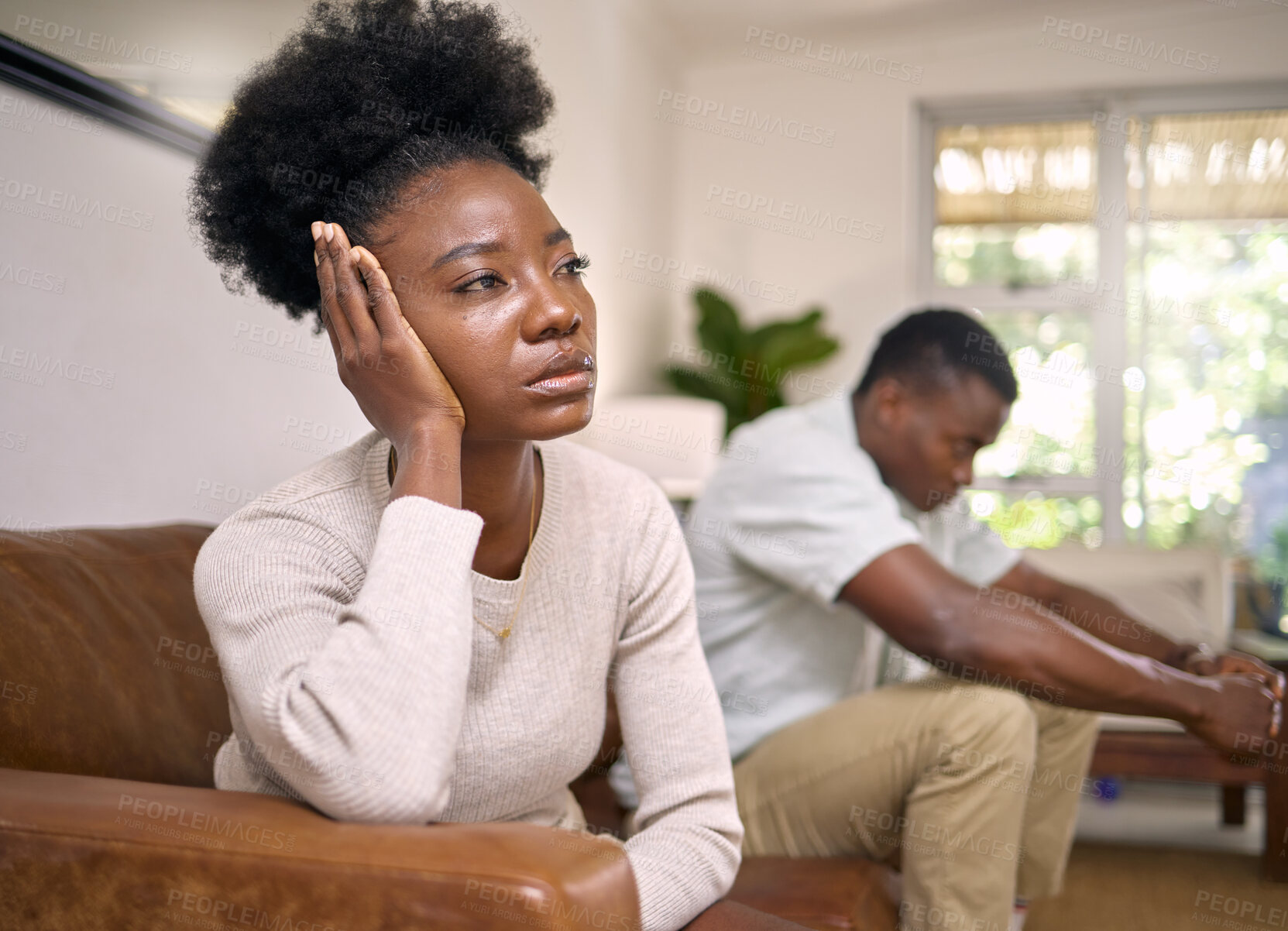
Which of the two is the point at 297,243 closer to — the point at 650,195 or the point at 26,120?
the point at 26,120

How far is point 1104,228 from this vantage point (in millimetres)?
4867

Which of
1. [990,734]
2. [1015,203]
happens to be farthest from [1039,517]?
[990,734]

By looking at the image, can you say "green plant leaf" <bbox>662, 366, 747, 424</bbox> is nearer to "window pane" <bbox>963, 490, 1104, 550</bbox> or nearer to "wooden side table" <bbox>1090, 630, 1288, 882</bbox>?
"window pane" <bbox>963, 490, 1104, 550</bbox>

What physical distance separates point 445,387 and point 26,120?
875mm

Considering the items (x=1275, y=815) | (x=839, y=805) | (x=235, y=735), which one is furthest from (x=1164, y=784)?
(x=235, y=735)

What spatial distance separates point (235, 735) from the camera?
1.04 m

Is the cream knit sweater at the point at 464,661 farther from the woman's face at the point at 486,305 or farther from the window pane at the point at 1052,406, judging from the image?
the window pane at the point at 1052,406

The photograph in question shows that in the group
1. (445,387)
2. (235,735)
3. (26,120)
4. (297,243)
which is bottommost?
(235,735)

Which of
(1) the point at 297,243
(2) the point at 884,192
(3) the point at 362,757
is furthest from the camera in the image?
(2) the point at 884,192

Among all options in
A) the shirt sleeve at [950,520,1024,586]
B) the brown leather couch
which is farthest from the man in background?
the brown leather couch

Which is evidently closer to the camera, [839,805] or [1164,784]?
[839,805]

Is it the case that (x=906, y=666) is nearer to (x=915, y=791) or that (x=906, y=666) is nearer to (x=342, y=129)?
(x=915, y=791)

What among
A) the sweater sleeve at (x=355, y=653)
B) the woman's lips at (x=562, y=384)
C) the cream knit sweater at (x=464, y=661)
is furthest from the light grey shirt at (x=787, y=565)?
the sweater sleeve at (x=355, y=653)

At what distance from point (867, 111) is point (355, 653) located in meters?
4.76
